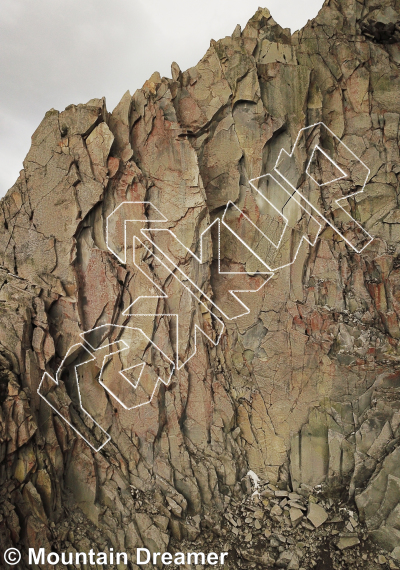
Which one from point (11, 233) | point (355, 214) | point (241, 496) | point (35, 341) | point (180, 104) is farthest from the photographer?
point (355, 214)

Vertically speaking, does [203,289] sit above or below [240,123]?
below

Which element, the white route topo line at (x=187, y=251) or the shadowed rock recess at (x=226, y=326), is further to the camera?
the white route topo line at (x=187, y=251)

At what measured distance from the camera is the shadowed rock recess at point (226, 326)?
1456cm

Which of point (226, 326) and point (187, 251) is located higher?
point (187, 251)

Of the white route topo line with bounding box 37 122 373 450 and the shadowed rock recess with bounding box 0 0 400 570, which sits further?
the white route topo line with bounding box 37 122 373 450

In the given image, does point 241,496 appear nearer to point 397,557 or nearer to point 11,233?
point 397,557

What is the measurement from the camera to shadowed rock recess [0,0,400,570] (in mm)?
14562

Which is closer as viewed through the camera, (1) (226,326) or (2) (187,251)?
(2) (187,251)

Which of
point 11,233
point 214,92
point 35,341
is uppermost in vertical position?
point 214,92

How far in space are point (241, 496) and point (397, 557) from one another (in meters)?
5.28

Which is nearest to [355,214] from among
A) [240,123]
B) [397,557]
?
[240,123]

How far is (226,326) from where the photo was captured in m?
18.6

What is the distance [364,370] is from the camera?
706 inches

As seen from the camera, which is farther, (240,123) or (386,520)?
(240,123)
